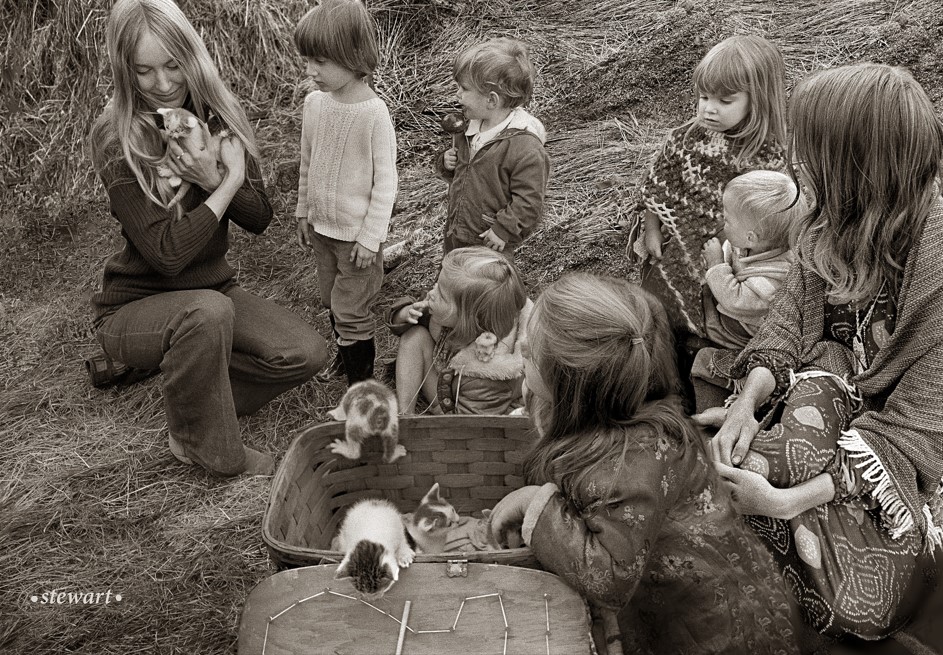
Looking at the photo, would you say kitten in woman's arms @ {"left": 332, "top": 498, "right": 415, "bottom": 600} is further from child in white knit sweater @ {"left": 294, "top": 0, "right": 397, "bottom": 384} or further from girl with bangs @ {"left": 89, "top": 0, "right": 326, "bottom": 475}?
child in white knit sweater @ {"left": 294, "top": 0, "right": 397, "bottom": 384}

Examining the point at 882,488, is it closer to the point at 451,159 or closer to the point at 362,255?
the point at 362,255

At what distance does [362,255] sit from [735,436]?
181 cm

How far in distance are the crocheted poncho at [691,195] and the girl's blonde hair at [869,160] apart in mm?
928

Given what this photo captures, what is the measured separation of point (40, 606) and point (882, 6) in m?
5.69

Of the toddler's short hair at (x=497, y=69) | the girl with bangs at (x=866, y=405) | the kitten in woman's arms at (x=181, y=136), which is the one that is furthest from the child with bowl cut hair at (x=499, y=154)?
the girl with bangs at (x=866, y=405)

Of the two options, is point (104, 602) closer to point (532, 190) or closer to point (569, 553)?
point (569, 553)

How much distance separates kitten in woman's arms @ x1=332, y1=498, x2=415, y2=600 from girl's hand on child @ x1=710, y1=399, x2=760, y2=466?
79cm

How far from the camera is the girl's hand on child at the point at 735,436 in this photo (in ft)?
6.86

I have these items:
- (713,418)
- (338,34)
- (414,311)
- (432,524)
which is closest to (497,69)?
(338,34)

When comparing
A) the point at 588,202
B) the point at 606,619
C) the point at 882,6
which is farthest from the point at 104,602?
the point at 882,6

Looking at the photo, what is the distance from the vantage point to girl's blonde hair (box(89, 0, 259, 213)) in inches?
113

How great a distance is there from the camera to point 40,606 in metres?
2.75

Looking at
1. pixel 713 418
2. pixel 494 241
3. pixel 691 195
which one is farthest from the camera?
pixel 494 241

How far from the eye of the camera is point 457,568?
6.39 ft
